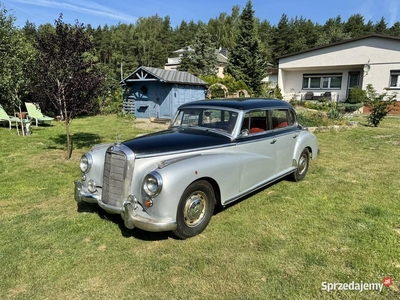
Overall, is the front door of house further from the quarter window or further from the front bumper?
the front bumper

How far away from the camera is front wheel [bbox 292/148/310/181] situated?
18.0 ft

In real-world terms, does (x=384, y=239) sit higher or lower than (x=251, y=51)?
lower

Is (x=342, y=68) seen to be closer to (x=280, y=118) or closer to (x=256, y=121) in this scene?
(x=280, y=118)

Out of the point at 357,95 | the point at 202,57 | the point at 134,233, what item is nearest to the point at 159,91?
the point at 134,233

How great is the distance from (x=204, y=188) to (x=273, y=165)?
1789 mm

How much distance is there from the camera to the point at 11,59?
41.9ft

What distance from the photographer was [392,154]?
25.6 feet

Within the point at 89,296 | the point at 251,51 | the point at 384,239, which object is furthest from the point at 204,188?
the point at 251,51

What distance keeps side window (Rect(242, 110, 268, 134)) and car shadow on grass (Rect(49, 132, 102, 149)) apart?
244 inches

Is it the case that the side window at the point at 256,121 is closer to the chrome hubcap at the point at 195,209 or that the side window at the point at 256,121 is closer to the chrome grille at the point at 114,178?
the chrome hubcap at the point at 195,209

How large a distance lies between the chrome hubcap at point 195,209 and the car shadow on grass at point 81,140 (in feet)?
21.0

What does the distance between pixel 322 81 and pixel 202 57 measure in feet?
52.7

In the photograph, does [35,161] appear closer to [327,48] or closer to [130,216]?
[130,216]

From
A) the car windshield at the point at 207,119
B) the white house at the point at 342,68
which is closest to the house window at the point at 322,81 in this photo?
the white house at the point at 342,68
